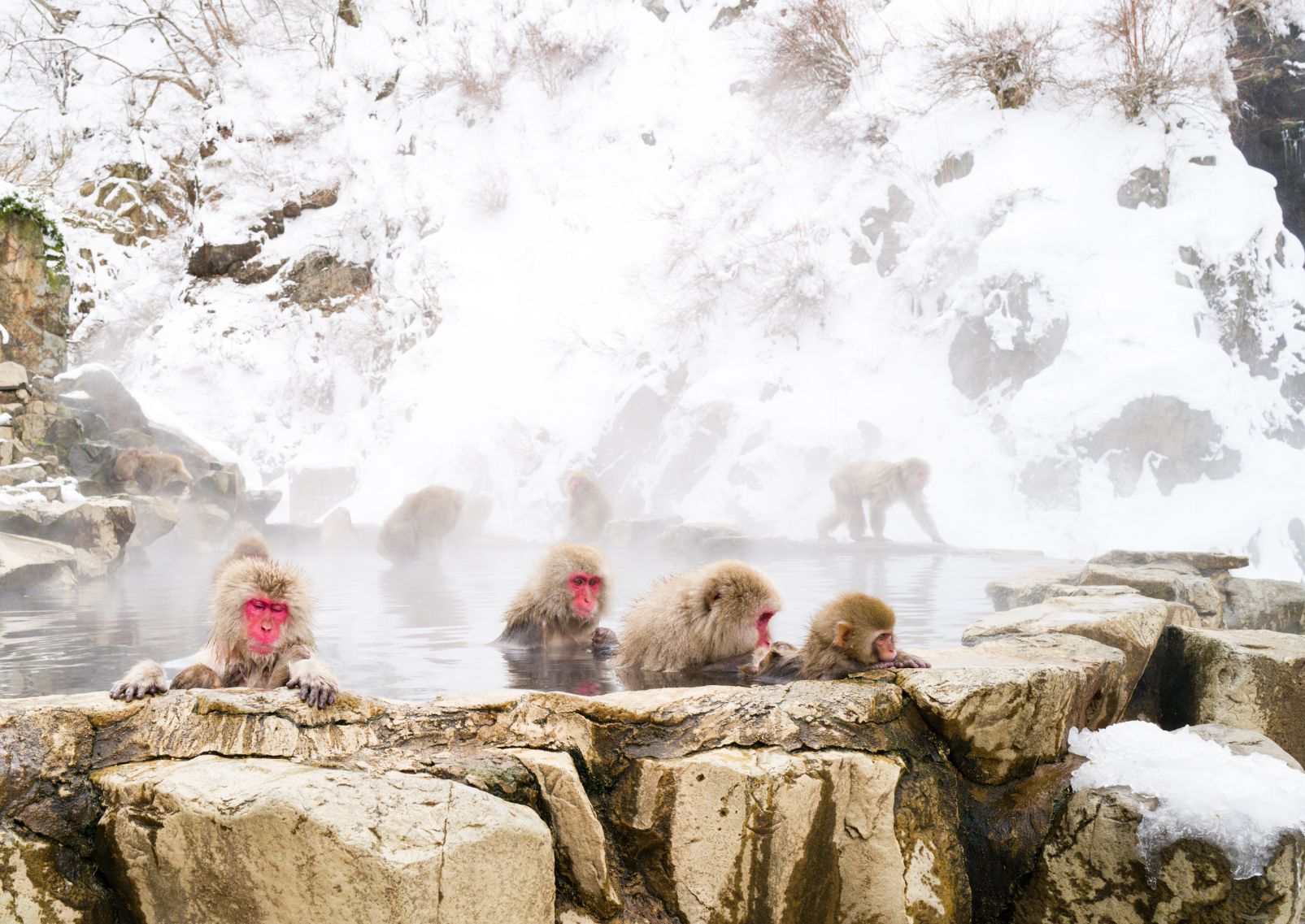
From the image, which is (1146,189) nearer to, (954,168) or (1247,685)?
(954,168)

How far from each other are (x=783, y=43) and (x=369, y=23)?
803 cm

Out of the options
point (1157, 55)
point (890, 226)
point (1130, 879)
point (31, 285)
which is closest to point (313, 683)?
point (1130, 879)

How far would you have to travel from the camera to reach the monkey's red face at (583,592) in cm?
388

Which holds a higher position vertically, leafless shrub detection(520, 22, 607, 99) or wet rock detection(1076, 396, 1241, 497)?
leafless shrub detection(520, 22, 607, 99)

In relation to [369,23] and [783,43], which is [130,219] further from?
[783,43]

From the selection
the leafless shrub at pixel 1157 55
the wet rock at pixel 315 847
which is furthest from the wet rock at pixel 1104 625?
the leafless shrub at pixel 1157 55

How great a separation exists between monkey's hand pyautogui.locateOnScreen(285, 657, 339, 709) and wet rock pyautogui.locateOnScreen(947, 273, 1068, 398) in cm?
845

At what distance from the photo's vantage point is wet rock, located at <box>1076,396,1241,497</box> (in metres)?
8.64

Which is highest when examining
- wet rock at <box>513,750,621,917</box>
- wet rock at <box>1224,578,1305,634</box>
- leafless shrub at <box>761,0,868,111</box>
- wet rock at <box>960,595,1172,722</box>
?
leafless shrub at <box>761,0,868,111</box>

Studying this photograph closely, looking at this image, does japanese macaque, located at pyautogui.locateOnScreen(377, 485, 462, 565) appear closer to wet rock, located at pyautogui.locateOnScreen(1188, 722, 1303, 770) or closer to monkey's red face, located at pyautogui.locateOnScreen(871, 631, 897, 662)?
monkey's red face, located at pyautogui.locateOnScreen(871, 631, 897, 662)

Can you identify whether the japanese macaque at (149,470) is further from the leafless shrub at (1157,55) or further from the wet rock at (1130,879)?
the leafless shrub at (1157,55)

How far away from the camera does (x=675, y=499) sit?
10.4 meters

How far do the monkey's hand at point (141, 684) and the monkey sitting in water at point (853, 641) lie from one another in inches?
65.6

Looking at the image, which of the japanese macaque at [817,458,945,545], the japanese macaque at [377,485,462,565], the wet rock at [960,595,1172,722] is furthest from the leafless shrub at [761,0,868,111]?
the wet rock at [960,595,1172,722]
